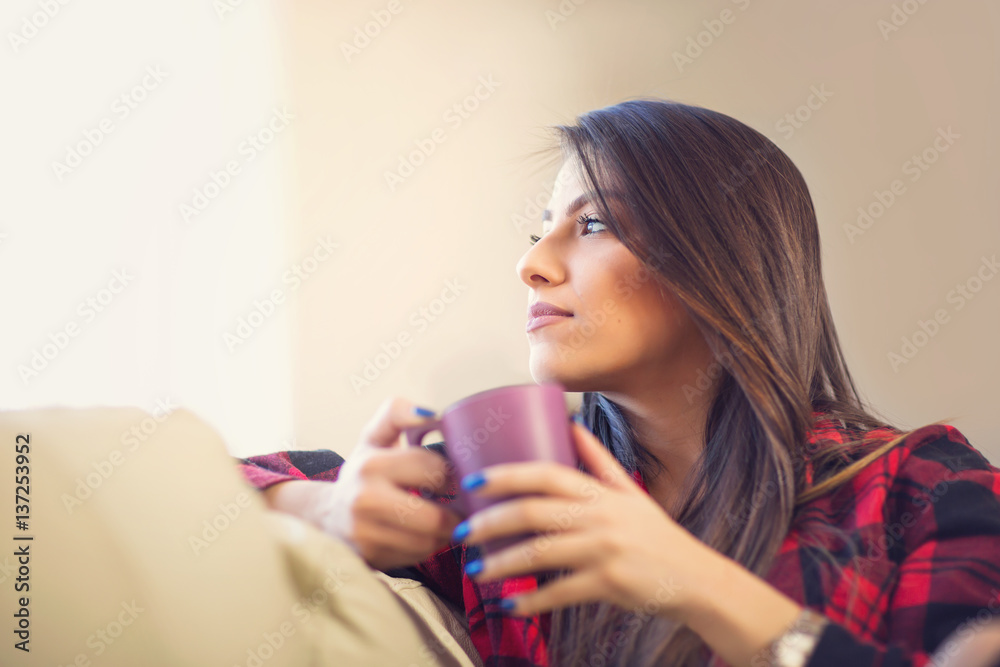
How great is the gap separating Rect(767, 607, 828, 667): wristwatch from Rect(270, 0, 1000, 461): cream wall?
1177 millimetres

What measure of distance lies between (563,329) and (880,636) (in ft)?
1.67

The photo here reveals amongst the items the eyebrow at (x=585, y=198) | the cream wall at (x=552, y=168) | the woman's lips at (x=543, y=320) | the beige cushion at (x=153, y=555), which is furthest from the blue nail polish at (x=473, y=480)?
the cream wall at (x=552, y=168)

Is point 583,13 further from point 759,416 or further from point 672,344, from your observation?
point 759,416

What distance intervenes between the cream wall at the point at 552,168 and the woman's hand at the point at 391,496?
1.00 meters

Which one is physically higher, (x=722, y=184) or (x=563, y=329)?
(x=722, y=184)

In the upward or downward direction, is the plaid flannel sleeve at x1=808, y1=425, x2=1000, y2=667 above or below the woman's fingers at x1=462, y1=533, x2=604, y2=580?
below

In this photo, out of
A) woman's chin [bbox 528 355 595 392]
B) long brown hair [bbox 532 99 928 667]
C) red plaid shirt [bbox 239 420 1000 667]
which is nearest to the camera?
red plaid shirt [bbox 239 420 1000 667]

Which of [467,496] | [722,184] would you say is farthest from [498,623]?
[722,184]

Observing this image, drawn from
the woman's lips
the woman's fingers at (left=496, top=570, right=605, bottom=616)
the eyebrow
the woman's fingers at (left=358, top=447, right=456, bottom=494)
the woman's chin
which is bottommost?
the woman's fingers at (left=496, top=570, right=605, bottom=616)

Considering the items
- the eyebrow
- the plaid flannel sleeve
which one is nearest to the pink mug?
the plaid flannel sleeve

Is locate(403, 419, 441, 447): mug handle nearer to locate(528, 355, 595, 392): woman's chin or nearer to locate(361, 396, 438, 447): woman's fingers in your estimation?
locate(361, 396, 438, 447): woman's fingers

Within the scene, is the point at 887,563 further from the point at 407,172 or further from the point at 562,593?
the point at 407,172

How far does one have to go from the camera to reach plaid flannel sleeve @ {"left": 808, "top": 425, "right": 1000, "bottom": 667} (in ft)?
1.90

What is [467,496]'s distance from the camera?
0.59 meters
